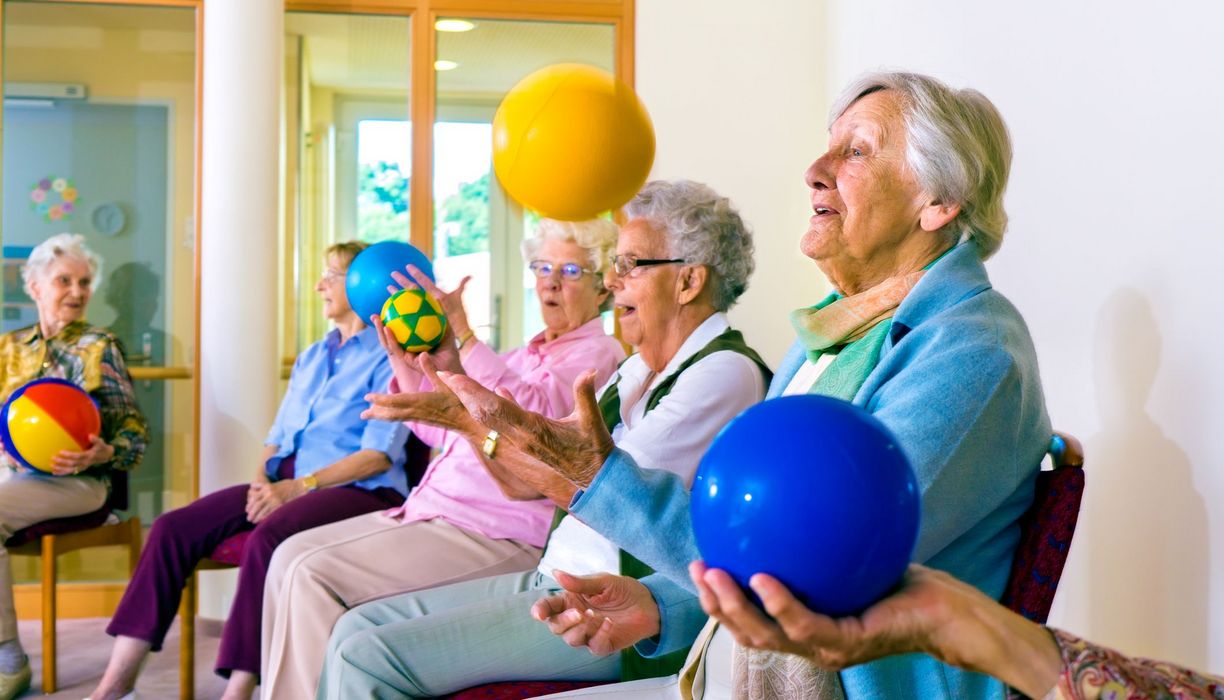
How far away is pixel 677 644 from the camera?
1.81 meters

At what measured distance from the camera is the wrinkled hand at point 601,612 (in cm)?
164

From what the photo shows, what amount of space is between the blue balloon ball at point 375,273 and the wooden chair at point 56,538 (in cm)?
155

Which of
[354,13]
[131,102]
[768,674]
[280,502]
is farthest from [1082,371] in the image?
[131,102]

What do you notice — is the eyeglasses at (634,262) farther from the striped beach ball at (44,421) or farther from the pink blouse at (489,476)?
the striped beach ball at (44,421)

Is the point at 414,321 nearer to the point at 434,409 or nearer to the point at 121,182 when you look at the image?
the point at 434,409

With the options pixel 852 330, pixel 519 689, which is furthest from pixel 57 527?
pixel 852 330

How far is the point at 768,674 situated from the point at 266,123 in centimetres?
350

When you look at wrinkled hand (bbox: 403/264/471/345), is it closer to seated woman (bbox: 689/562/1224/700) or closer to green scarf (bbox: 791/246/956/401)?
green scarf (bbox: 791/246/956/401)

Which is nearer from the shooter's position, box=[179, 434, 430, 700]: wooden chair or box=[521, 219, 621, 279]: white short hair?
box=[521, 219, 621, 279]: white short hair

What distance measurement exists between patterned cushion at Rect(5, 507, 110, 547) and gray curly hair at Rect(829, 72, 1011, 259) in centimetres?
315

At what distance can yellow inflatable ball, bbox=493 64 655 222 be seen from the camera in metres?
2.63

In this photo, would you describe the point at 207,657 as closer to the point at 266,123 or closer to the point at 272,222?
the point at 272,222

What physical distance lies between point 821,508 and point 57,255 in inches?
151

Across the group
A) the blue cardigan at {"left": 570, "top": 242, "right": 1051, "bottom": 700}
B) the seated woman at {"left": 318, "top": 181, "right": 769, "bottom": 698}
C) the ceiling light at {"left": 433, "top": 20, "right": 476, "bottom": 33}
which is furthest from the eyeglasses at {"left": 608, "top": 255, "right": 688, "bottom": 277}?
the ceiling light at {"left": 433, "top": 20, "right": 476, "bottom": 33}
